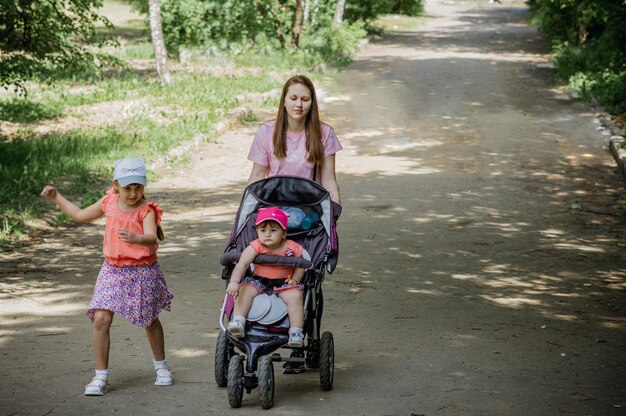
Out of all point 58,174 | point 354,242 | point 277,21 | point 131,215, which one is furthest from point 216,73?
point 131,215

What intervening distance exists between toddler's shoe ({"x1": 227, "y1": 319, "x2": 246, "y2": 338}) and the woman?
1173 mm

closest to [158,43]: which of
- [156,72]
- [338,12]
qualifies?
[156,72]

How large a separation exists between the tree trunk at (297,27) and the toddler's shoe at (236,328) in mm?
21495

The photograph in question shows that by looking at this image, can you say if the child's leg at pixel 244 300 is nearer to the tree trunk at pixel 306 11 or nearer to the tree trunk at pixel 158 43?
the tree trunk at pixel 158 43

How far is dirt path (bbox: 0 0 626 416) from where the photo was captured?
5855 millimetres

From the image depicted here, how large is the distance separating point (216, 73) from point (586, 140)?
9902 mm

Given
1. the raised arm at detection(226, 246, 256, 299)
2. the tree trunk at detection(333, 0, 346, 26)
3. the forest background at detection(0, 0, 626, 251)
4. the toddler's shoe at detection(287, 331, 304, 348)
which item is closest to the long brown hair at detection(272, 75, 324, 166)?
the raised arm at detection(226, 246, 256, 299)

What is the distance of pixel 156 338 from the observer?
5957 millimetres

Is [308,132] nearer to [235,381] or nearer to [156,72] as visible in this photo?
[235,381]

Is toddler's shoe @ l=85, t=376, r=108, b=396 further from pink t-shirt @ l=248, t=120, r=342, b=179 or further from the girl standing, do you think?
pink t-shirt @ l=248, t=120, r=342, b=179

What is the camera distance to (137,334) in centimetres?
723

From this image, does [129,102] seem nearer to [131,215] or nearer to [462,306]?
[462,306]

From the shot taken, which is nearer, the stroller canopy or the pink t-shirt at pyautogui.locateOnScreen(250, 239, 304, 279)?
the pink t-shirt at pyautogui.locateOnScreen(250, 239, 304, 279)

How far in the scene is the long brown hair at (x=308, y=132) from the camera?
6289 mm
